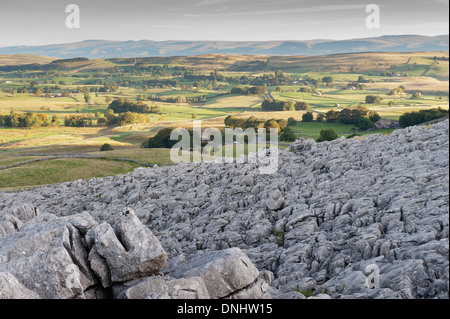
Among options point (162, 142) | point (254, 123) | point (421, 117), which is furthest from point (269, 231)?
point (254, 123)

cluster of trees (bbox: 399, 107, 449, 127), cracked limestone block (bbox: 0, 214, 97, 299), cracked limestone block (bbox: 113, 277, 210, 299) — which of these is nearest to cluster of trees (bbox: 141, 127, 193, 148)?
cluster of trees (bbox: 399, 107, 449, 127)

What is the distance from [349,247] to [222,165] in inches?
A: 838

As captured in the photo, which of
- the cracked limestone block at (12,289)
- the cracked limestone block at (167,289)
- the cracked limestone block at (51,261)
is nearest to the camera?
the cracked limestone block at (12,289)

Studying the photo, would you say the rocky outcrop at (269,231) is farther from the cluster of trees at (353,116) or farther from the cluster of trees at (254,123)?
the cluster of trees at (254,123)

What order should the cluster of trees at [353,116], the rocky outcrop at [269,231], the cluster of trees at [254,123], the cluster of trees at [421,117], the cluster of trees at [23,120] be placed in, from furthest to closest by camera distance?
1. the cluster of trees at [23,120]
2. the cluster of trees at [254,123]
3. the cluster of trees at [353,116]
4. the cluster of trees at [421,117]
5. the rocky outcrop at [269,231]

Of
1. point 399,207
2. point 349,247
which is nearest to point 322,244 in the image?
point 349,247

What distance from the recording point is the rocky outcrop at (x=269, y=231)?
1723 cm

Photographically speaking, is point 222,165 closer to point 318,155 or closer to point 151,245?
point 318,155

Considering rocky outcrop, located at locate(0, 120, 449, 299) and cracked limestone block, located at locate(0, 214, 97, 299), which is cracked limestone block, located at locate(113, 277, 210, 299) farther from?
cracked limestone block, located at locate(0, 214, 97, 299)

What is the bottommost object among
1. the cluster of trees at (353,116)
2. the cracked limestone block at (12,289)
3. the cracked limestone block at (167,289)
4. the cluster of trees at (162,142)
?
the cluster of trees at (162,142)

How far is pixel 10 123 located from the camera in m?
191

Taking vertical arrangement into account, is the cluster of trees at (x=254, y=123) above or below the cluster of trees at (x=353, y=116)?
below

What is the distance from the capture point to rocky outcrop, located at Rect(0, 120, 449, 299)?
1723 centimetres

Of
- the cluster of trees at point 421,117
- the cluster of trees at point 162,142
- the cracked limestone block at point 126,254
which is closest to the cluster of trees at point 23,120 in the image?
the cluster of trees at point 162,142
